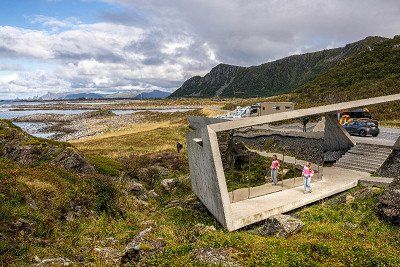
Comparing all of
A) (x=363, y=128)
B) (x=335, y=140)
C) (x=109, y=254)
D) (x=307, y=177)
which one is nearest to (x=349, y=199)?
(x=307, y=177)

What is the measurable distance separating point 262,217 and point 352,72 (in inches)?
3369

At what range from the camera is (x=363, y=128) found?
34.9m

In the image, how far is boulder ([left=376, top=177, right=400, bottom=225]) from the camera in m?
15.1

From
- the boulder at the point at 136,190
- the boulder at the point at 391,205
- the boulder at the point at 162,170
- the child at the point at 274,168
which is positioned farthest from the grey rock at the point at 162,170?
the boulder at the point at 391,205

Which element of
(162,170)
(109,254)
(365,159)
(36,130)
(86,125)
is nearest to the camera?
(109,254)

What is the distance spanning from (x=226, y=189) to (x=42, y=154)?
534 inches

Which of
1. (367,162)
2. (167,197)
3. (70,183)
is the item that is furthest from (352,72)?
(70,183)

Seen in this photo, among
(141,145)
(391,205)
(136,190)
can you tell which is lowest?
(141,145)

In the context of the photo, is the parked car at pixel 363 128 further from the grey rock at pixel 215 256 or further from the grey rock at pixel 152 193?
the grey rock at pixel 215 256

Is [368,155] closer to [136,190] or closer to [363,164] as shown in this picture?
[363,164]

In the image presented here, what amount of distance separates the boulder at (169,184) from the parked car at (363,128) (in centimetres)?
2075

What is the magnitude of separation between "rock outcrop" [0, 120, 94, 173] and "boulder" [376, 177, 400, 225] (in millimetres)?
17161

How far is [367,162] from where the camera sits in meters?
24.4

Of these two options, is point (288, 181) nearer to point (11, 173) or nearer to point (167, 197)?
point (167, 197)
